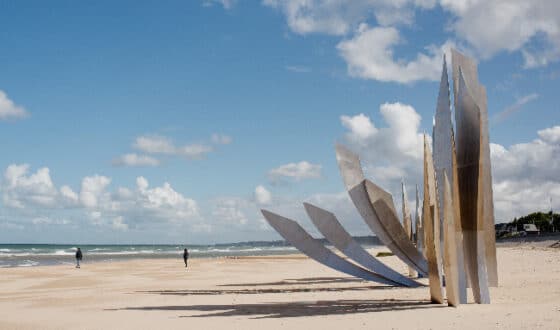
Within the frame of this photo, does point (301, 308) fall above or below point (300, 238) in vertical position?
below

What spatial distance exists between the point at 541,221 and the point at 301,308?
90239 mm

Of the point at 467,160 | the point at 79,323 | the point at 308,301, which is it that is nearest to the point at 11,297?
the point at 79,323

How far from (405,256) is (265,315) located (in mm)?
5133

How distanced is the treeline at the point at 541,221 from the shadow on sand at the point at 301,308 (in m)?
82.1

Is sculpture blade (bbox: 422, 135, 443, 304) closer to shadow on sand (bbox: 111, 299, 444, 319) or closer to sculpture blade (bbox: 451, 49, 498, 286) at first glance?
shadow on sand (bbox: 111, 299, 444, 319)

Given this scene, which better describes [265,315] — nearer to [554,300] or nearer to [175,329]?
Answer: [175,329]

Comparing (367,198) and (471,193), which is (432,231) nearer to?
(471,193)

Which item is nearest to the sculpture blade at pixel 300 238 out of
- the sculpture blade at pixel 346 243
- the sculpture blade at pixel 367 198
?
the sculpture blade at pixel 346 243

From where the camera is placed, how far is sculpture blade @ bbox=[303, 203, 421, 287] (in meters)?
15.1

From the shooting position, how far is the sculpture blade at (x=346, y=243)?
1505cm

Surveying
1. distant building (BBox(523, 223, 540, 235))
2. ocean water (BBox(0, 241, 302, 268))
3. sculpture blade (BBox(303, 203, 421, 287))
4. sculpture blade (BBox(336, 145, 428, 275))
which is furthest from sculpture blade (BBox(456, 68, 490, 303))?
distant building (BBox(523, 223, 540, 235))

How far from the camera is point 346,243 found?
15.1 metres

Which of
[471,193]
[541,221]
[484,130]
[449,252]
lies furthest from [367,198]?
[541,221]

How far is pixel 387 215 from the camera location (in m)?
13.9
